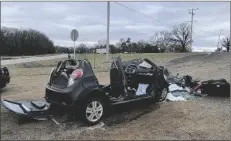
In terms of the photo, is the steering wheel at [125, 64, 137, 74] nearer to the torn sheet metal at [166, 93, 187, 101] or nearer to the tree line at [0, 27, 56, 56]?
the torn sheet metal at [166, 93, 187, 101]

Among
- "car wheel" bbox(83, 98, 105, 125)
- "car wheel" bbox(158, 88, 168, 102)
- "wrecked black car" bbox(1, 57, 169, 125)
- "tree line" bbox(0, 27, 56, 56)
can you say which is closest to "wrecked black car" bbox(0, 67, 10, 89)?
"tree line" bbox(0, 27, 56, 56)

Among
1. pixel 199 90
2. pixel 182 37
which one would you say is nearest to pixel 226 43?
pixel 182 37

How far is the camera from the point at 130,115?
24.3ft

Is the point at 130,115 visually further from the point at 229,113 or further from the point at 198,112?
the point at 229,113

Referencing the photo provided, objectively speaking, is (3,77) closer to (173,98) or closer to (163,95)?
(163,95)

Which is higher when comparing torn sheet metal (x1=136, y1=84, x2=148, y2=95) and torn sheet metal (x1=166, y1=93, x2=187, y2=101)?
torn sheet metal (x1=136, y1=84, x2=148, y2=95)

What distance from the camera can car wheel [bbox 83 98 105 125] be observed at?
251 inches

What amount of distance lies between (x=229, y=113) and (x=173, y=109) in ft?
4.27

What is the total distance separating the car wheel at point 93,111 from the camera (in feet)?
20.9

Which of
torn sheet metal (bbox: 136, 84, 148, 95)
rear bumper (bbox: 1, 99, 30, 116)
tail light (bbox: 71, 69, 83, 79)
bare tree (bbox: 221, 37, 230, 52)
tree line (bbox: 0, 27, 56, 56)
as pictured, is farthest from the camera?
bare tree (bbox: 221, 37, 230, 52)

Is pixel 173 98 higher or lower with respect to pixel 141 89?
lower

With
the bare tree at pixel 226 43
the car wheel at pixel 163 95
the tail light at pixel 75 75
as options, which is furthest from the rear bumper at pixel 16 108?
the bare tree at pixel 226 43

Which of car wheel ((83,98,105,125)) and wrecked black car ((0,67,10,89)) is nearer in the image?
car wheel ((83,98,105,125))

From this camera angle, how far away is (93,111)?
6.48 meters
